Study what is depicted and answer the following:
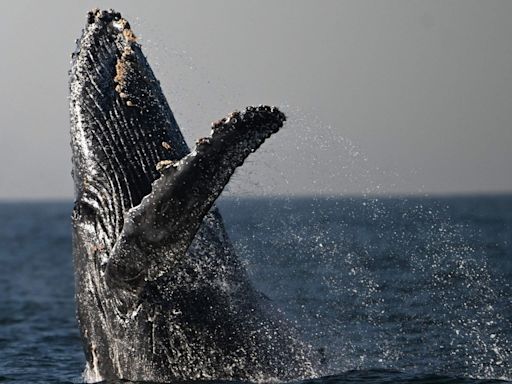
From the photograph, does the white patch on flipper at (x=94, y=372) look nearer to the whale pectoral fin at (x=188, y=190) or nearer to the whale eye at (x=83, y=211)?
the whale eye at (x=83, y=211)

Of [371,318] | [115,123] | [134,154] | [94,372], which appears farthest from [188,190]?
[371,318]

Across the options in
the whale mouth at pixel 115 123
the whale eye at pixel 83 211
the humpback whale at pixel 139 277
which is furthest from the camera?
the whale eye at pixel 83 211

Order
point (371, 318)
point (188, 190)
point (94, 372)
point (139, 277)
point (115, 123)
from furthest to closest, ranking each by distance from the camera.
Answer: point (371, 318) < point (94, 372) < point (115, 123) < point (139, 277) < point (188, 190)

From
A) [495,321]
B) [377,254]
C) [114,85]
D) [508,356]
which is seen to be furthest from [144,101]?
[377,254]

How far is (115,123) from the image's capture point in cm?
1087

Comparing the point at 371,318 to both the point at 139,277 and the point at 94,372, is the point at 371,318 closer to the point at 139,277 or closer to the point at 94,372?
the point at 94,372

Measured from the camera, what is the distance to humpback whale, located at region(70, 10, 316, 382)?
10453 millimetres

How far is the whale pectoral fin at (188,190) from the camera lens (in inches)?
353

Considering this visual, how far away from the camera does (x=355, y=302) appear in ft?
57.0

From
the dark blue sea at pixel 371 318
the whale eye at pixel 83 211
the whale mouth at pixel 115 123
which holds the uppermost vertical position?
the whale mouth at pixel 115 123

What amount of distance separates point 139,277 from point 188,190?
44.8 inches

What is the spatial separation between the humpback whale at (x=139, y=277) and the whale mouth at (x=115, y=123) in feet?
0.03

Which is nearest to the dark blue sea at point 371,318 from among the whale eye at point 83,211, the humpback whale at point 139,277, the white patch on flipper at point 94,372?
the humpback whale at point 139,277

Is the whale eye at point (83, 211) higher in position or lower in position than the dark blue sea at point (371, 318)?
higher
